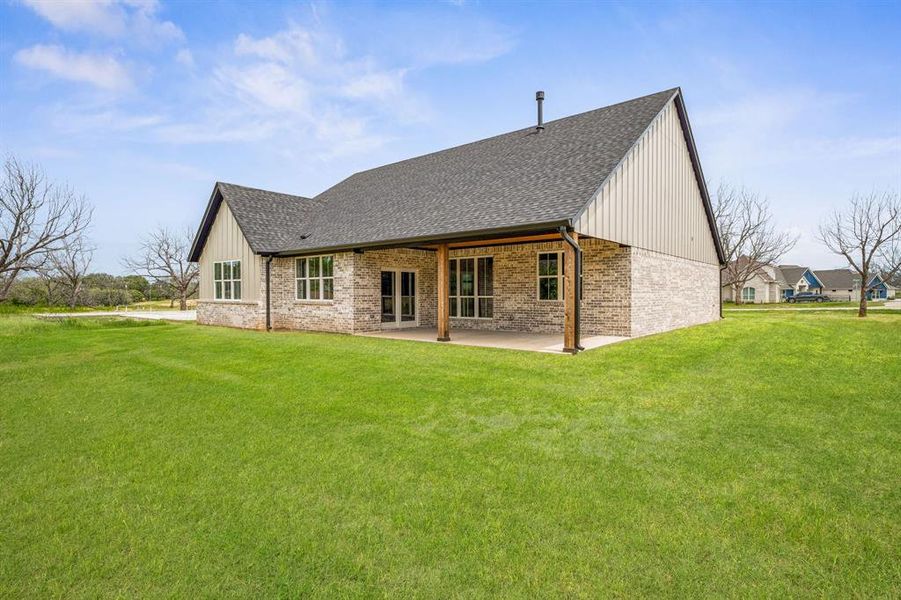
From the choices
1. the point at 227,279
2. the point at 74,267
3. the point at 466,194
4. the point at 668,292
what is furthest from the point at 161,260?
the point at 668,292

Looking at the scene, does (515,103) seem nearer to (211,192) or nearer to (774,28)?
(774,28)

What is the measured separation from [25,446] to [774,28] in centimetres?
1788

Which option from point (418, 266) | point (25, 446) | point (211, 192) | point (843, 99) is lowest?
point (25, 446)

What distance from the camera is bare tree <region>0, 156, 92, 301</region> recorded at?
2812 cm

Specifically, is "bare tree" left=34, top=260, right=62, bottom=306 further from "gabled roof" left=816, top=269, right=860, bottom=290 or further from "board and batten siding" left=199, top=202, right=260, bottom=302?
"gabled roof" left=816, top=269, right=860, bottom=290

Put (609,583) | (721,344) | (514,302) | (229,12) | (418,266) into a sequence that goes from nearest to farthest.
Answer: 1. (609,583)
2. (721,344)
3. (229,12)
4. (514,302)
5. (418,266)

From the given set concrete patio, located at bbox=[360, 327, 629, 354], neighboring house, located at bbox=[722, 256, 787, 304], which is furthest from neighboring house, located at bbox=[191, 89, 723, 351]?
neighboring house, located at bbox=[722, 256, 787, 304]

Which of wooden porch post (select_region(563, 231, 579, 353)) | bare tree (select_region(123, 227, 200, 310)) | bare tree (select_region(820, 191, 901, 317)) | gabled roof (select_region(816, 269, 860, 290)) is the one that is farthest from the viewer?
gabled roof (select_region(816, 269, 860, 290))

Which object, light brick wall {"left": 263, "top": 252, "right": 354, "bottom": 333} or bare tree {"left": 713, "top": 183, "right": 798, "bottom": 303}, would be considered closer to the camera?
light brick wall {"left": 263, "top": 252, "right": 354, "bottom": 333}

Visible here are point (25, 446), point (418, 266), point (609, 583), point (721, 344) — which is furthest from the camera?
point (418, 266)

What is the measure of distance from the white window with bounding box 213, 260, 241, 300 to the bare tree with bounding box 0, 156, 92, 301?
775 inches

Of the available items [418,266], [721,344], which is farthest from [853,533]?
[418,266]

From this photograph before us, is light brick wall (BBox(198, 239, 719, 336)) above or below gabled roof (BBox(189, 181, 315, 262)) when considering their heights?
below

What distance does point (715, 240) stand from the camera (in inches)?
712
